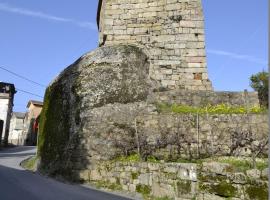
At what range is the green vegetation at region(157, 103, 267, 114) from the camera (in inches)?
383

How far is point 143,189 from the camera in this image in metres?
8.11

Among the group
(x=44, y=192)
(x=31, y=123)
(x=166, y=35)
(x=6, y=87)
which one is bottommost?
(x=44, y=192)

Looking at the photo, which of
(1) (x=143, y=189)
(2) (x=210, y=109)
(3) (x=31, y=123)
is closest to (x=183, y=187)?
(1) (x=143, y=189)

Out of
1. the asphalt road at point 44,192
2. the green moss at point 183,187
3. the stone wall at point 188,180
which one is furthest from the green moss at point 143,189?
the green moss at point 183,187

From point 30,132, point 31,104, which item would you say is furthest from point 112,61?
point 31,104

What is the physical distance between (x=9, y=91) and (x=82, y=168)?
107 ft

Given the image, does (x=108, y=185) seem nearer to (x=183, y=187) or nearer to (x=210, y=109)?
(x=183, y=187)

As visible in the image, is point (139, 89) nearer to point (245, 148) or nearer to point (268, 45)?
point (245, 148)

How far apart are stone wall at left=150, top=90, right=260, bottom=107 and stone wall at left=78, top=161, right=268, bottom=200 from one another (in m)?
3.22

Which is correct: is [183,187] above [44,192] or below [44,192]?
above

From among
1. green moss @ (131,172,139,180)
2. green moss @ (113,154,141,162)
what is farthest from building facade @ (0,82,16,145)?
green moss @ (131,172,139,180)

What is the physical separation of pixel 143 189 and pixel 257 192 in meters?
2.97

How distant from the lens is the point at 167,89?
11891 mm

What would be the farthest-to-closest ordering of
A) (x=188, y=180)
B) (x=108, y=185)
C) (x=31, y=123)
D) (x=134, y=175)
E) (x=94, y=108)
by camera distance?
1. (x=31, y=123)
2. (x=94, y=108)
3. (x=108, y=185)
4. (x=134, y=175)
5. (x=188, y=180)
